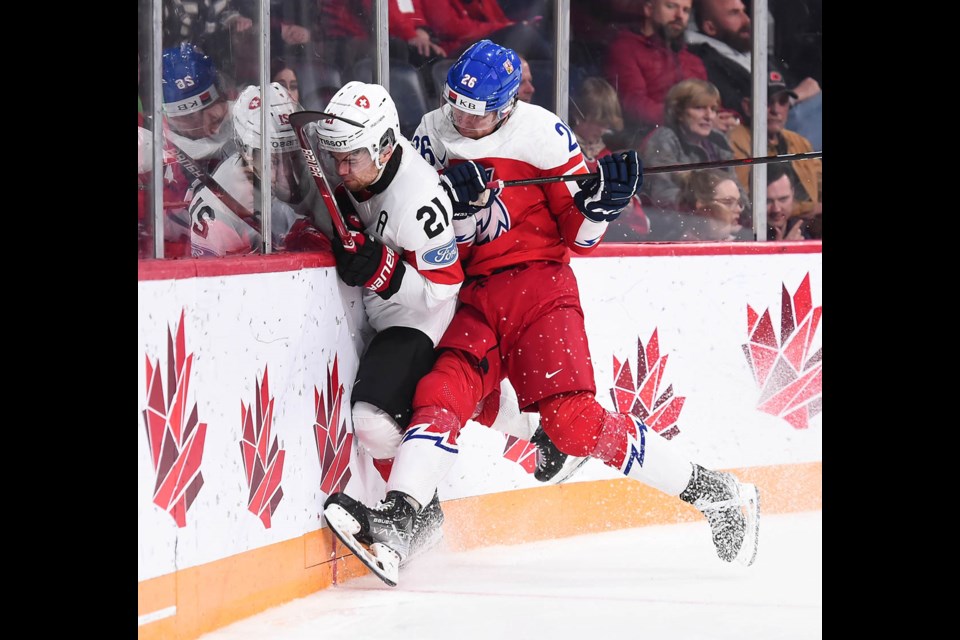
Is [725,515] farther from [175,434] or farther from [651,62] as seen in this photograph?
[651,62]

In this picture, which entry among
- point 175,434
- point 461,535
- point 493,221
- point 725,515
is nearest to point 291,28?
point 493,221

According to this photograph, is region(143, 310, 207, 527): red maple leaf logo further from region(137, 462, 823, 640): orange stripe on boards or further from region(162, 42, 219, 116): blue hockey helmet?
region(162, 42, 219, 116): blue hockey helmet

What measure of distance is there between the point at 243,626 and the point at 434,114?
1.53m

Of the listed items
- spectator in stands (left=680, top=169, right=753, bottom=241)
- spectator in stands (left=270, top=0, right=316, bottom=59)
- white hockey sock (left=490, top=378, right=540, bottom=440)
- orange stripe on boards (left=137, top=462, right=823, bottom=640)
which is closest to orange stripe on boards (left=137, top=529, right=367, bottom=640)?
orange stripe on boards (left=137, top=462, right=823, bottom=640)

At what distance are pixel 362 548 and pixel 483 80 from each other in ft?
4.14

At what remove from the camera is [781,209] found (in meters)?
4.77

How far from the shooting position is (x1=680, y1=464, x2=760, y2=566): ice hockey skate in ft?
11.6

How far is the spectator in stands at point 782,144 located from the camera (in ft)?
15.4

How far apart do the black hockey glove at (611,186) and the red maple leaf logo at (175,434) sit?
4.02 ft

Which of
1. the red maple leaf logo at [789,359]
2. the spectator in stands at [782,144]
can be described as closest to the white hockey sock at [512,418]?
the red maple leaf logo at [789,359]

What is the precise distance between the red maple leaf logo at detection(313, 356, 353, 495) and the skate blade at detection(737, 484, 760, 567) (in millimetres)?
1130
